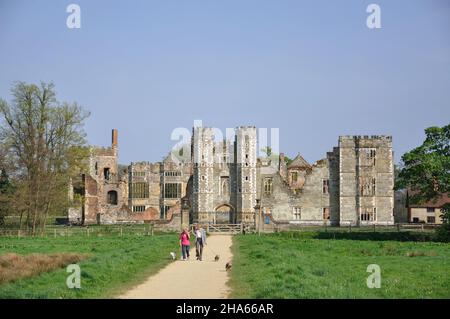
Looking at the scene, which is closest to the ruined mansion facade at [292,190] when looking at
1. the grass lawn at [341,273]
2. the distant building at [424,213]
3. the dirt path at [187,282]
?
the distant building at [424,213]

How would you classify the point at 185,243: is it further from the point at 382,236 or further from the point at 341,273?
the point at 382,236

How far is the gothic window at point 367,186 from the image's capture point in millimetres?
73375

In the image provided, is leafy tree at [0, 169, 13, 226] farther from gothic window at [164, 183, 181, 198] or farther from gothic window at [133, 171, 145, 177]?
gothic window at [164, 183, 181, 198]

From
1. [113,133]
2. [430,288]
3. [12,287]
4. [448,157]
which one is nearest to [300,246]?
[448,157]

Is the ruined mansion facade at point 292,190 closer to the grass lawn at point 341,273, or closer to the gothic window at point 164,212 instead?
the gothic window at point 164,212

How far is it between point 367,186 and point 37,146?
108ft

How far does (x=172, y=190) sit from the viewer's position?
93.8 m

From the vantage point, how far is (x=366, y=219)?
73250 mm

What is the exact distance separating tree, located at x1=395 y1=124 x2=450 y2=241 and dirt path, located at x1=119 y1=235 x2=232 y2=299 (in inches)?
851

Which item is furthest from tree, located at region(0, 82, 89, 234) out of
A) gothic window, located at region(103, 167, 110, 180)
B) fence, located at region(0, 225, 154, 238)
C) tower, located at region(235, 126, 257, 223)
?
gothic window, located at region(103, 167, 110, 180)

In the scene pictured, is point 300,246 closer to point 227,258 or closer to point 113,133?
point 227,258

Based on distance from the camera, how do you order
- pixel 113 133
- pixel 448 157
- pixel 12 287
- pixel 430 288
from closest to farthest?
pixel 12 287 → pixel 430 288 → pixel 448 157 → pixel 113 133

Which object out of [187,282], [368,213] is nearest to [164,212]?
[368,213]
